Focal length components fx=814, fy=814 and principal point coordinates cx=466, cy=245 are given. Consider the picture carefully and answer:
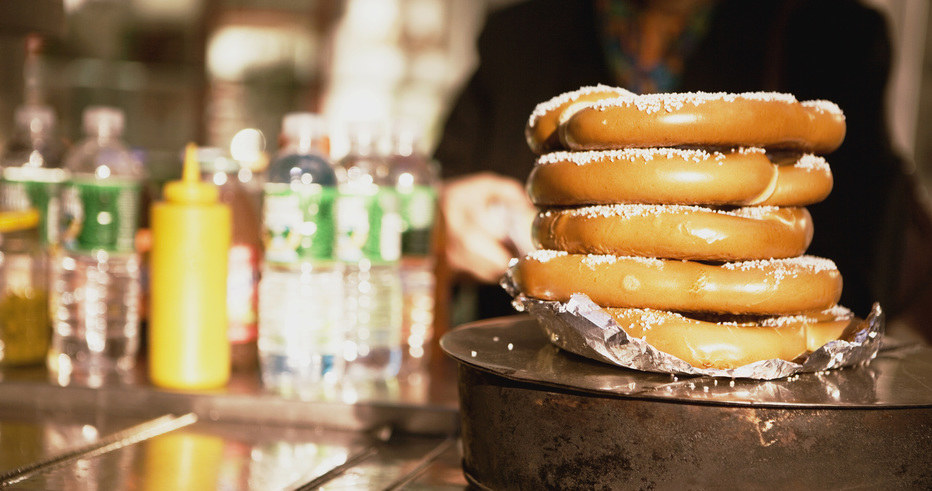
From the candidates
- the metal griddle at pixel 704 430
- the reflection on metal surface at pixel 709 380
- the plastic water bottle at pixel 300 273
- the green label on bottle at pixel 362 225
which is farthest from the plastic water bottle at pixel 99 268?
the metal griddle at pixel 704 430

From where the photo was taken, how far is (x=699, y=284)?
0.71 meters

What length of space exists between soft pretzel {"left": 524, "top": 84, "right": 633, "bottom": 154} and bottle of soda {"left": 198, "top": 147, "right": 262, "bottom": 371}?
0.65m

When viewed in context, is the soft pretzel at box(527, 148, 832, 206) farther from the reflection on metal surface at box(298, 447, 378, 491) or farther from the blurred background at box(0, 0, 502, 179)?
the blurred background at box(0, 0, 502, 179)

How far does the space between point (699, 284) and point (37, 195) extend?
1133 millimetres

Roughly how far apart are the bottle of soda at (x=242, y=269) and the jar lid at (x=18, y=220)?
0.31m

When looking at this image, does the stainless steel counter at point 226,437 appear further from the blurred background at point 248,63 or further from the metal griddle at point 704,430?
the blurred background at point 248,63

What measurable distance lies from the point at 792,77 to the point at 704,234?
1465mm

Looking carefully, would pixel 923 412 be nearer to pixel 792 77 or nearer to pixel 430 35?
pixel 792 77

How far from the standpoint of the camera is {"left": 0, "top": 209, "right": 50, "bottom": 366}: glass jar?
52.8 inches

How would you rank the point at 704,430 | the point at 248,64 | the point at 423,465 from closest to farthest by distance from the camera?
the point at 704,430 < the point at 423,465 < the point at 248,64

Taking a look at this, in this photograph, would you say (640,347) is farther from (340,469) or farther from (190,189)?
(190,189)

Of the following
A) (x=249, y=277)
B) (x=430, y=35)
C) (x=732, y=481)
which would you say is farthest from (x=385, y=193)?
(x=430, y=35)

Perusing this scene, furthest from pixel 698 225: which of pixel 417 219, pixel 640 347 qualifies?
pixel 417 219

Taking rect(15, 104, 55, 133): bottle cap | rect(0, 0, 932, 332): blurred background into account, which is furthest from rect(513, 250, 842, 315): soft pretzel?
rect(0, 0, 932, 332): blurred background
